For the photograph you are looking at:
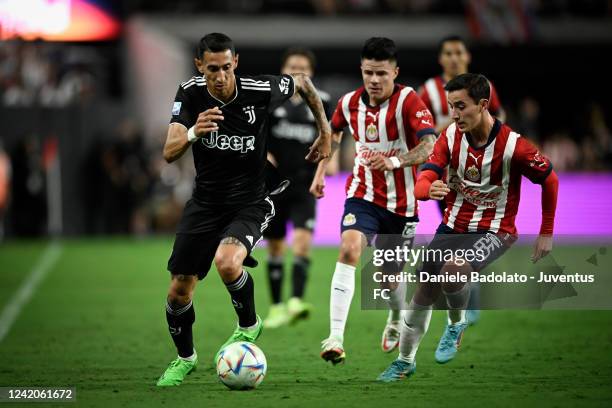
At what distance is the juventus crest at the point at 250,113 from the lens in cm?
743

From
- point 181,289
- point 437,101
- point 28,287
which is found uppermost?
point 437,101

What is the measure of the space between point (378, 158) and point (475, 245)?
932mm

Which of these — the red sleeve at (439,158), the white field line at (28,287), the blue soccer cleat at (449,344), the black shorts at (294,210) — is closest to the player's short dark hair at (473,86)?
the red sleeve at (439,158)

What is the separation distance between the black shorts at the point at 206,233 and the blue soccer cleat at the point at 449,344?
5.35ft

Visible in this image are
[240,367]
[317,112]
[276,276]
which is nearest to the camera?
[240,367]

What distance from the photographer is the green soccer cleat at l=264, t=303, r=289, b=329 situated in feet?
34.0

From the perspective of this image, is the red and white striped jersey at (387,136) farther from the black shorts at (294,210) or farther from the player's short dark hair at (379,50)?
the black shorts at (294,210)

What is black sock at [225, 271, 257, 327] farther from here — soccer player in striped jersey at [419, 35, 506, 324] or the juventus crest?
soccer player in striped jersey at [419, 35, 506, 324]

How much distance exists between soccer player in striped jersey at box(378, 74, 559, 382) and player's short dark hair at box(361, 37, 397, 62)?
2.18ft

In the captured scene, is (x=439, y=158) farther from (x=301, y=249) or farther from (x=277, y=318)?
(x=277, y=318)

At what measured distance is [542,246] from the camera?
23.7 feet

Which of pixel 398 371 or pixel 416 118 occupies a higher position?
pixel 416 118

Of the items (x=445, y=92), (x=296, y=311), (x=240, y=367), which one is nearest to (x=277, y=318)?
(x=296, y=311)

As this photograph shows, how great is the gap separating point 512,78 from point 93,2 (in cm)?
1120
